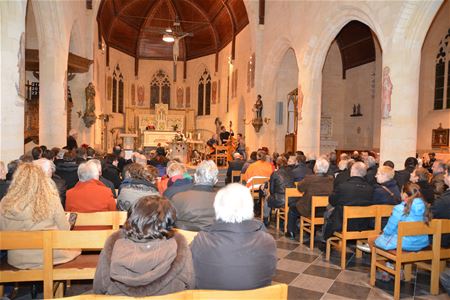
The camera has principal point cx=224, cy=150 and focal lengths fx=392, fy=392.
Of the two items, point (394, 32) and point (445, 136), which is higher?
point (394, 32)

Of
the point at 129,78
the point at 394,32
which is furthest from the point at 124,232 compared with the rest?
the point at 129,78

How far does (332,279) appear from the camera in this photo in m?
4.41

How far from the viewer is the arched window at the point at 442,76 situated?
44.0 ft

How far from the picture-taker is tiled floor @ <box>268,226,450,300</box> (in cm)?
398

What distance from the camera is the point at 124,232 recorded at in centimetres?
222

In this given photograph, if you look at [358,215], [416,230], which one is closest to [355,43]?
[358,215]

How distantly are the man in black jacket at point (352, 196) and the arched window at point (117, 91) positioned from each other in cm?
1972

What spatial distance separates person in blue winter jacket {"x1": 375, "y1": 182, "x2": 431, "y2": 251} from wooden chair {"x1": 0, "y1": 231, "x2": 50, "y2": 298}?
3.23 m

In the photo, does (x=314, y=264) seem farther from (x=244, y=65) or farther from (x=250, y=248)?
(x=244, y=65)

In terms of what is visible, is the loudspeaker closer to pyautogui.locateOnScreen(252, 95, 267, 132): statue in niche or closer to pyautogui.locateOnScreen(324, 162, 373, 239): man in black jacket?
pyautogui.locateOnScreen(252, 95, 267, 132): statue in niche

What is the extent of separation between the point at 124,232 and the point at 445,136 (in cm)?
1337

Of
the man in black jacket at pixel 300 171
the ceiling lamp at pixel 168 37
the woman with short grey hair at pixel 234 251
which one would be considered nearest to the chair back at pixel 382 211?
the man in black jacket at pixel 300 171

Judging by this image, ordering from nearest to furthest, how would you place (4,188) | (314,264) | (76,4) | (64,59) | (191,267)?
(191,267) → (4,188) → (314,264) → (64,59) → (76,4)

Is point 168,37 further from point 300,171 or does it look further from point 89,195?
point 89,195
